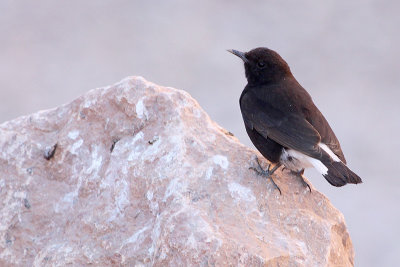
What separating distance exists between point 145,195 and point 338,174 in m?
1.48

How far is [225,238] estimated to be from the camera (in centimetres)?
355

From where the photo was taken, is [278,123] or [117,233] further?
[278,123]

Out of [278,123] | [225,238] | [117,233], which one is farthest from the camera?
[278,123]

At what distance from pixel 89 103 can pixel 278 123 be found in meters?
1.57

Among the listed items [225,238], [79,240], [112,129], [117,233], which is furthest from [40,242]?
[225,238]

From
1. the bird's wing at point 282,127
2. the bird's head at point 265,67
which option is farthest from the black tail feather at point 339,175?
the bird's head at point 265,67

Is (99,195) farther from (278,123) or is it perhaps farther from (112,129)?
(278,123)

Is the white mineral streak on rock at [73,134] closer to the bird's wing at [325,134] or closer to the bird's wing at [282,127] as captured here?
the bird's wing at [282,127]

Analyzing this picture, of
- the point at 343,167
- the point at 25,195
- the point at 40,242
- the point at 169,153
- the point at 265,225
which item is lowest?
the point at 40,242

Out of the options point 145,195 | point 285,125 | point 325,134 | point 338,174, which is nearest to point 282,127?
point 285,125

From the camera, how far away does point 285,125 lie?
15.8ft

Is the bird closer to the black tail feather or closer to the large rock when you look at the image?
the black tail feather

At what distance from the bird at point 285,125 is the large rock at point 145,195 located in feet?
0.67

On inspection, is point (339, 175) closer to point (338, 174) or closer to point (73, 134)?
point (338, 174)
